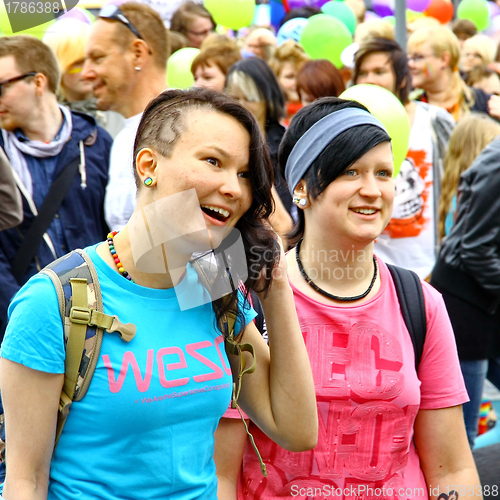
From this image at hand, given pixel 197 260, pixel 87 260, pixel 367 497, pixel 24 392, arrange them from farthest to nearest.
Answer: pixel 367 497, pixel 197 260, pixel 87 260, pixel 24 392

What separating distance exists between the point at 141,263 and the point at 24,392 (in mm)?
378

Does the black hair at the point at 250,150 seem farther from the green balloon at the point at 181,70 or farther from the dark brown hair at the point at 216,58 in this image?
the green balloon at the point at 181,70

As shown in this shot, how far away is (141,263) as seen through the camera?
1518 mm

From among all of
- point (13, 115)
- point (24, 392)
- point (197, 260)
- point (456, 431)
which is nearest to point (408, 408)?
point (456, 431)

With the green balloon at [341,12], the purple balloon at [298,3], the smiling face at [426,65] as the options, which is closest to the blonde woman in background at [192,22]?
the green balloon at [341,12]

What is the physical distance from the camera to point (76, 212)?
10.3 ft

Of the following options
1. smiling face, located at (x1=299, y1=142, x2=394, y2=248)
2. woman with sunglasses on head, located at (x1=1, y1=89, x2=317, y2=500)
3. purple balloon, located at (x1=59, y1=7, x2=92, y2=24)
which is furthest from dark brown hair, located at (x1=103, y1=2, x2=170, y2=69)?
purple balloon, located at (x1=59, y1=7, x2=92, y2=24)

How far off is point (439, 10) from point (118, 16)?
26.6ft

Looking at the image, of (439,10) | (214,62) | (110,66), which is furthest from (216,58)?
(439,10)

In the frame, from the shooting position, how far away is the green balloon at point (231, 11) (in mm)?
7895

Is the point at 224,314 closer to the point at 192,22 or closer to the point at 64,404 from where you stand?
the point at 64,404

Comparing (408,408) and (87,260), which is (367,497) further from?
(87,260)

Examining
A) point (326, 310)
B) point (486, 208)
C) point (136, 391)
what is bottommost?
point (486, 208)

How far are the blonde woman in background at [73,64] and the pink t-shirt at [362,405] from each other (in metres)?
2.83
